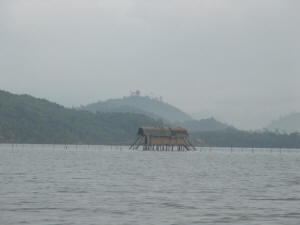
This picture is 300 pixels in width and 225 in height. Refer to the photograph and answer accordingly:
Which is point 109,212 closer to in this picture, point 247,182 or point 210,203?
point 210,203

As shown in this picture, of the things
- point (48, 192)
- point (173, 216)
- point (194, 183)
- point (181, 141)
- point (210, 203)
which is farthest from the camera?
point (181, 141)

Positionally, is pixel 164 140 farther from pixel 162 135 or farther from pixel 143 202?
pixel 143 202

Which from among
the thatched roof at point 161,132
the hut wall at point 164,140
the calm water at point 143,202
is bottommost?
the calm water at point 143,202

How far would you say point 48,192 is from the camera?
139 feet

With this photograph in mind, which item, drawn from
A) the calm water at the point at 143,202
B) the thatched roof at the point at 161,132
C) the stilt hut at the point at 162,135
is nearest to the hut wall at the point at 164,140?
the stilt hut at the point at 162,135

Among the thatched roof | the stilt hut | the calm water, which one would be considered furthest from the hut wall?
the calm water

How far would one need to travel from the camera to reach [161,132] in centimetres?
16375

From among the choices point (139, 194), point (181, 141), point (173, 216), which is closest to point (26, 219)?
point (173, 216)

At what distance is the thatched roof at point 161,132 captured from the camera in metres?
162

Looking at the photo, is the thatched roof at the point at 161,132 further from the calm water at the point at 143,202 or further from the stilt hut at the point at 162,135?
the calm water at the point at 143,202

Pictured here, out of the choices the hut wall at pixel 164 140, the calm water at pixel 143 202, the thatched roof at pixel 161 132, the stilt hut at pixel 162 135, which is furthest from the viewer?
the hut wall at pixel 164 140

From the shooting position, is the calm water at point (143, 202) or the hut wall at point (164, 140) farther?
the hut wall at point (164, 140)

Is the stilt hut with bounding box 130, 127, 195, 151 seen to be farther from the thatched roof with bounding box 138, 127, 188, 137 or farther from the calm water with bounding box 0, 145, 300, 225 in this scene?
the calm water with bounding box 0, 145, 300, 225

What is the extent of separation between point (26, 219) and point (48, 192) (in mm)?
12494
